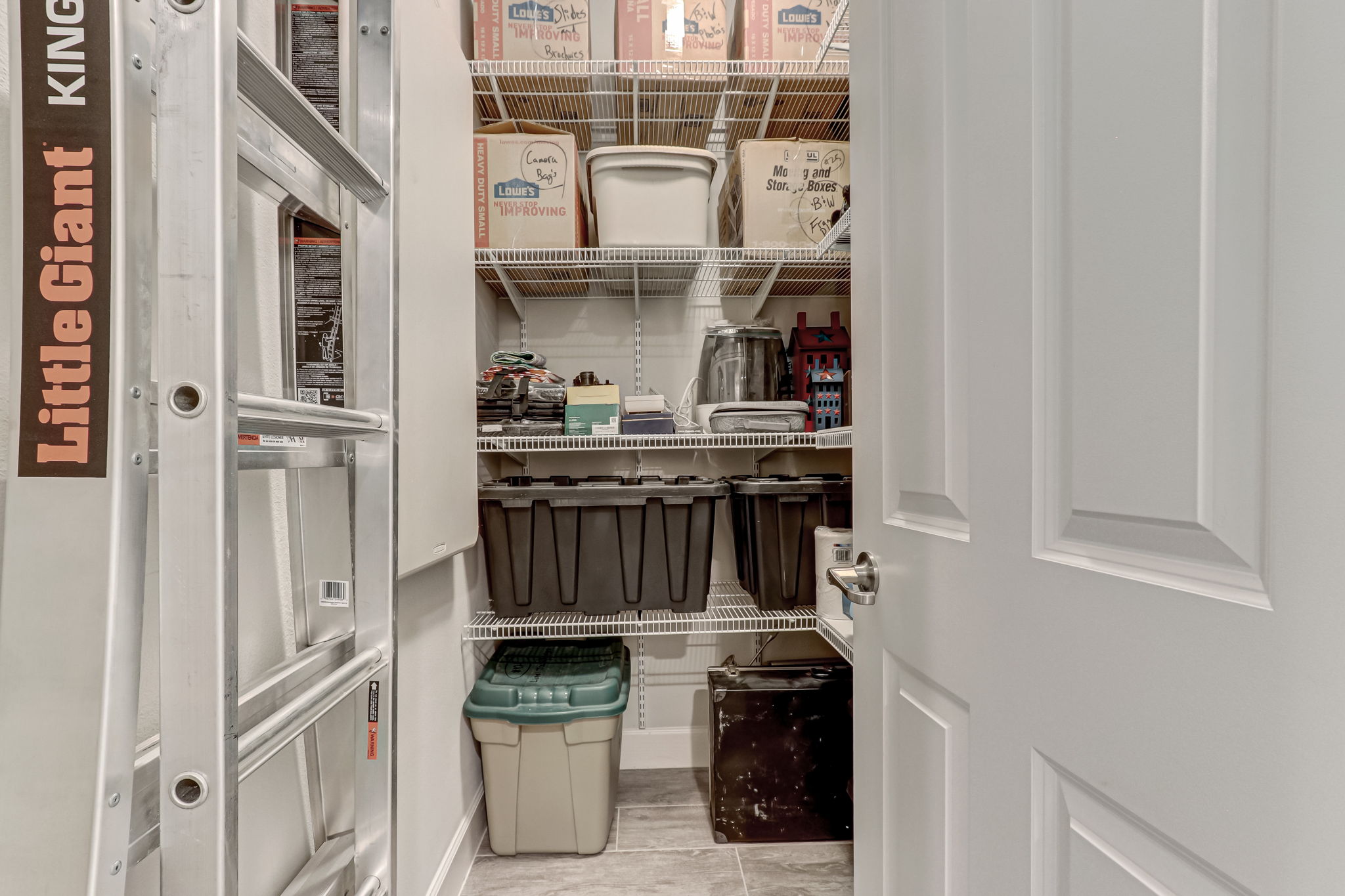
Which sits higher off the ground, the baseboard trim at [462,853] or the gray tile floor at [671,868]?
the baseboard trim at [462,853]

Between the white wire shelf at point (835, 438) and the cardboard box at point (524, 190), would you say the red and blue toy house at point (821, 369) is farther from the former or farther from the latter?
the cardboard box at point (524, 190)

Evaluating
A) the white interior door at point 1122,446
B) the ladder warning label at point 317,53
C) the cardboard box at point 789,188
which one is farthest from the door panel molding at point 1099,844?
the cardboard box at point 789,188

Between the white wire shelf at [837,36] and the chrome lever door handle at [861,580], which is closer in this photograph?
the chrome lever door handle at [861,580]

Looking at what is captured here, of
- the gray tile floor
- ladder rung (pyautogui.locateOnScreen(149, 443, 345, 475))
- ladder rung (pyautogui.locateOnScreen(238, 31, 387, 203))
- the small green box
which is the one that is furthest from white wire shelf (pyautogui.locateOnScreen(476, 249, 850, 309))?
the gray tile floor

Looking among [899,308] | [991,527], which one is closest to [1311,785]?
[991,527]

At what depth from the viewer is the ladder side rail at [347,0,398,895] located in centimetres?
95

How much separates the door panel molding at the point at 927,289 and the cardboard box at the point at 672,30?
1.16 m

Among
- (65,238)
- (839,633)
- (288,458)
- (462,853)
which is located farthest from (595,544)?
(65,238)

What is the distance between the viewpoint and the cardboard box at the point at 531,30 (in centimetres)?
179

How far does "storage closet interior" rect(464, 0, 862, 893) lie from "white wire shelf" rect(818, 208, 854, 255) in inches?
6.6

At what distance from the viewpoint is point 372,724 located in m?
0.94

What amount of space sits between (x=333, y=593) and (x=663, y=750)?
160 cm

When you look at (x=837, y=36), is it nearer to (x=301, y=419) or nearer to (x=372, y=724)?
(x=301, y=419)

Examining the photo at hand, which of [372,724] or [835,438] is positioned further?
[835,438]
